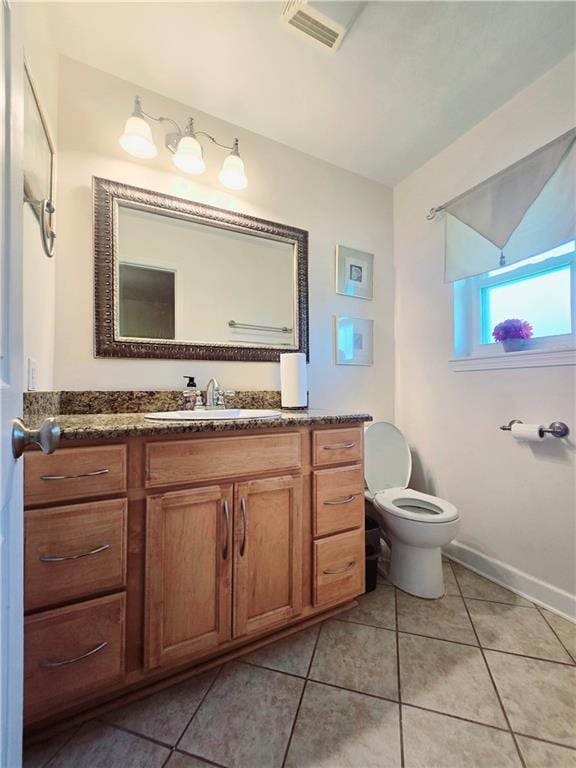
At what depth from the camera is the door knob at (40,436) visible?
0.48m

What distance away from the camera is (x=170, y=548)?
982 mm

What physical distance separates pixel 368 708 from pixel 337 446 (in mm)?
814

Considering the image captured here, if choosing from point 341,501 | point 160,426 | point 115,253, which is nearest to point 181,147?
point 115,253

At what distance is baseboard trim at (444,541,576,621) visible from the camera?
1366 mm

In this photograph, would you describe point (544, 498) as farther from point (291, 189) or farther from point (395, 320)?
point (291, 189)

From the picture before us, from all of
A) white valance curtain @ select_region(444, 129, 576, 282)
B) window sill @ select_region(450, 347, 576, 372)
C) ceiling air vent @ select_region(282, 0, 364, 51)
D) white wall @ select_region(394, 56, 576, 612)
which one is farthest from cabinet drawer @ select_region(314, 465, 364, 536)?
ceiling air vent @ select_region(282, 0, 364, 51)

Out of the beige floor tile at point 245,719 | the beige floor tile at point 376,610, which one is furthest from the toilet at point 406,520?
the beige floor tile at point 245,719

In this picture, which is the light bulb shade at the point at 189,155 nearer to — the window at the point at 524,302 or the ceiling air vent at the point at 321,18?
the ceiling air vent at the point at 321,18

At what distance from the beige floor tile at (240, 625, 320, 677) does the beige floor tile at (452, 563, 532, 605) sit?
82 cm

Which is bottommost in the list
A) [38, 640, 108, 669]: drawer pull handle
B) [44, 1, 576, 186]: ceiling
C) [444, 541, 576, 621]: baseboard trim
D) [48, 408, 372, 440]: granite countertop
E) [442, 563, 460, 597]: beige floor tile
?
[442, 563, 460, 597]: beige floor tile

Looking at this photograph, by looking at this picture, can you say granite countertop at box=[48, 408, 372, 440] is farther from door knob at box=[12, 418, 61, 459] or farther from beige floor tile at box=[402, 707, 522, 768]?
beige floor tile at box=[402, 707, 522, 768]

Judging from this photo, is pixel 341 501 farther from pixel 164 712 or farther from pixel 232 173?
pixel 232 173

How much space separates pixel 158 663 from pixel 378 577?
1.13m

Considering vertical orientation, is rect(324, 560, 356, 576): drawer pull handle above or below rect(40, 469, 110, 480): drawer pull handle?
below
